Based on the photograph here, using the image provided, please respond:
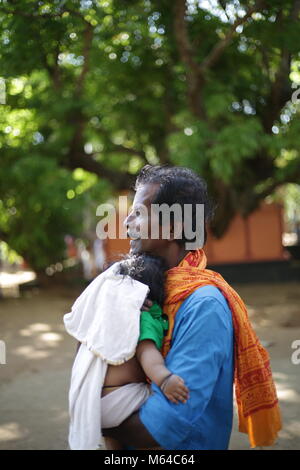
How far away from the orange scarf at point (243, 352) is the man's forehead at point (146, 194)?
0.80 ft

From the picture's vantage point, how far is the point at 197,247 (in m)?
1.78

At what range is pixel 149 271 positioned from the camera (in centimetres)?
162

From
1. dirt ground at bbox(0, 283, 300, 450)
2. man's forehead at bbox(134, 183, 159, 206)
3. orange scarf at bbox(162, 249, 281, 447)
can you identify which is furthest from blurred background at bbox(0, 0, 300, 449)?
man's forehead at bbox(134, 183, 159, 206)

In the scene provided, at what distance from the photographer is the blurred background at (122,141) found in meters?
4.95

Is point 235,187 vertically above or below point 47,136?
below

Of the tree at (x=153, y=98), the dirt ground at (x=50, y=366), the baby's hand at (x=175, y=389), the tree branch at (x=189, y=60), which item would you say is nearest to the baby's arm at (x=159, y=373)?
the baby's hand at (x=175, y=389)

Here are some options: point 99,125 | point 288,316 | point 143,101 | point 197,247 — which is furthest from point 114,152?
Answer: point 197,247

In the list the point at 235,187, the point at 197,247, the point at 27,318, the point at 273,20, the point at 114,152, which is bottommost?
the point at 27,318

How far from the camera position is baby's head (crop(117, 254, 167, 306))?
5.29ft

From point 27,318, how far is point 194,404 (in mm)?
8677

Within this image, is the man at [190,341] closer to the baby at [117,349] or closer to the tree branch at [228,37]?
the baby at [117,349]

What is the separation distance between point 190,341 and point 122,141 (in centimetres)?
1437

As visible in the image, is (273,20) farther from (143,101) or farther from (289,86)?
(143,101)

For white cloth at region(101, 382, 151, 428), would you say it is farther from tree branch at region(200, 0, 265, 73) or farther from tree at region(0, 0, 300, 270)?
tree branch at region(200, 0, 265, 73)
